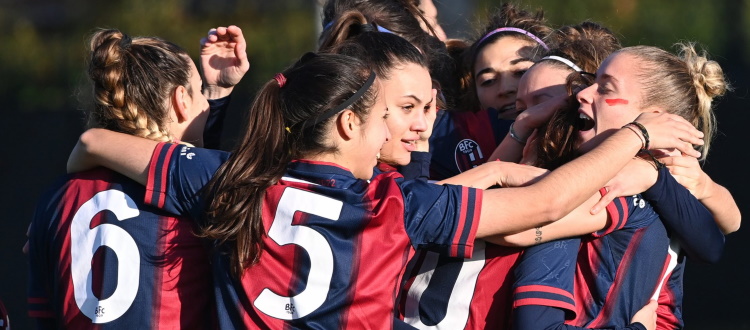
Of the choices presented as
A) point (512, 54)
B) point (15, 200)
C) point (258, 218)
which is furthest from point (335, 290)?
point (15, 200)

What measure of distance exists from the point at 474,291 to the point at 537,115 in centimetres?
65

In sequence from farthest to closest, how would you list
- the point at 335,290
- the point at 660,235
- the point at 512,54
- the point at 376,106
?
the point at 512,54, the point at 660,235, the point at 376,106, the point at 335,290

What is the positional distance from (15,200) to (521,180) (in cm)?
554

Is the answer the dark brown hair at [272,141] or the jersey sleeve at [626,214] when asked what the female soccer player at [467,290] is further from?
the dark brown hair at [272,141]

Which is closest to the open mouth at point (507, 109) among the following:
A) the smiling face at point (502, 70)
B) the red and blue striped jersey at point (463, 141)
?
the smiling face at point (502, 70)

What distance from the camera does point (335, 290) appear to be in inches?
96.6

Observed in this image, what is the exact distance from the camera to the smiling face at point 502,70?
3668 mm

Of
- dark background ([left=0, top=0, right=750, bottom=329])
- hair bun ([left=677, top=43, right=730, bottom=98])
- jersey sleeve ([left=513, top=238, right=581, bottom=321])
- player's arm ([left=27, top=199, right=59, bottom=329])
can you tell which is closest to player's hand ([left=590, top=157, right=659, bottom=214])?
jersey sleeve ([left=513, top=238, right=581, bottom=321])

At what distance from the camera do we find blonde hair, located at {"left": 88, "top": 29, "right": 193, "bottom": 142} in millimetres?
2852

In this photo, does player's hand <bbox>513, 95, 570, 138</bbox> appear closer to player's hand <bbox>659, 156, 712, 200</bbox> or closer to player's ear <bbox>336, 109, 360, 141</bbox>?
player's hand <bbox>659, 156, 712, 200</bbox>

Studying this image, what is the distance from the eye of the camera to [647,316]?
2.72 meters

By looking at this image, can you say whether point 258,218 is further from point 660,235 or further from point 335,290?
point 660,235

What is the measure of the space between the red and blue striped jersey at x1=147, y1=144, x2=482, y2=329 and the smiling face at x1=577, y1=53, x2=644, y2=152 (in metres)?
0.51

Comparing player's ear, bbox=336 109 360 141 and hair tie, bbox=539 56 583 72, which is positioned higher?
hair tie, bbox=539 56 583 72
